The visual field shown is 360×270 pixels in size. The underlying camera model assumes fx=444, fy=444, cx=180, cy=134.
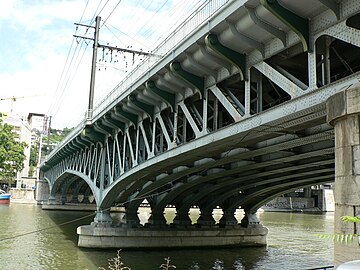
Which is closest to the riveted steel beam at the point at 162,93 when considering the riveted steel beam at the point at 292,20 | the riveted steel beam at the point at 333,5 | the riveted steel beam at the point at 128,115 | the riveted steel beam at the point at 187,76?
the riveted steel beam at the point at 187,76

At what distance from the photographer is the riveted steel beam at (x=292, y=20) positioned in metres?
8.45

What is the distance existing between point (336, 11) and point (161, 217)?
20.2 metres

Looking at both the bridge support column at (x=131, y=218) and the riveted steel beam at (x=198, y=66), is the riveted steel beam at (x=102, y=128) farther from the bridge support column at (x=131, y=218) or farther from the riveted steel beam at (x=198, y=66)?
the riveted steel beam at (x=198, y=66)

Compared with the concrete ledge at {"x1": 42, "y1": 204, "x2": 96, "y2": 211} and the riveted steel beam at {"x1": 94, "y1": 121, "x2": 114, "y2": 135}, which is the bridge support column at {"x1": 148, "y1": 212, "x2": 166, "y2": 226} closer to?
the riveted steel beam at {"x1": 94, "y1": 121, "x2": 114, "y2": 135}

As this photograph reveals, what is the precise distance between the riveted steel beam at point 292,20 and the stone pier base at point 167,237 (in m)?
18.4

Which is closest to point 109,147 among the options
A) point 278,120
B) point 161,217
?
point 161,217

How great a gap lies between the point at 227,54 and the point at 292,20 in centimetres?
238

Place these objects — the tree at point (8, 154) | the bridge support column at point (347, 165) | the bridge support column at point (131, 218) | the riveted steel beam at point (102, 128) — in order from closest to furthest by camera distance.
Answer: the bridge support column at point (347, 165) < the riveted steel beam at point (102, 128) < the bridge support column at point (131, 218) < the tree at point (8, 154)

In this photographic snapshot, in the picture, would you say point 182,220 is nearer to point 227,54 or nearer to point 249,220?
point 249,220

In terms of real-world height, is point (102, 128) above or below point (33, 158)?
below

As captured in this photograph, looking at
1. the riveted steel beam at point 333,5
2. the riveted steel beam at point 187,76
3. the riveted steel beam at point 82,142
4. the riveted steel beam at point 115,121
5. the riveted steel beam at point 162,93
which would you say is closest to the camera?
the riveted steel beam at point 333,5

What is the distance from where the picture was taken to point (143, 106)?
1730cm

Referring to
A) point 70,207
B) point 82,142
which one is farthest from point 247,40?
point 70,207

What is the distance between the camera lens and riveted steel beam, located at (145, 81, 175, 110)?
1512 cm
